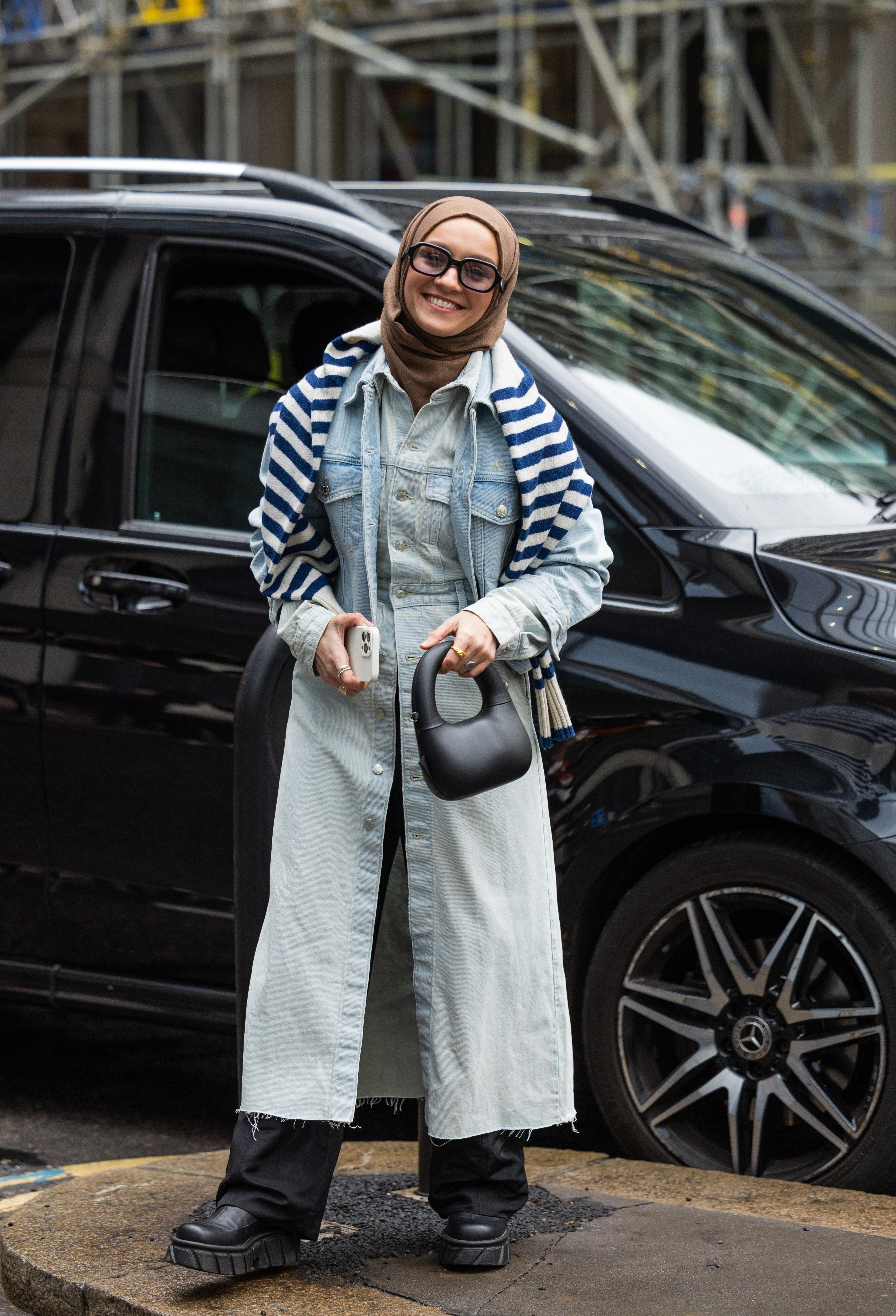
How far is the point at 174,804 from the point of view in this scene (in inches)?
155

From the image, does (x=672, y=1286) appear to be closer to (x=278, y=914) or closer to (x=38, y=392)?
(x=278, y=914)

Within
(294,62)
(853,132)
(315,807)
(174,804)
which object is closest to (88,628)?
(174,804)

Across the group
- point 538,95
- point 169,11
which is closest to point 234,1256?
point 538,95

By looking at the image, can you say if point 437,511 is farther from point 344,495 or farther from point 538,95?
point 538,95

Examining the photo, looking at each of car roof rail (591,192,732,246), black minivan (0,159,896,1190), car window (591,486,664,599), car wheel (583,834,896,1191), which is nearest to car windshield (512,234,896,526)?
black minivan (0,159,896,1190)

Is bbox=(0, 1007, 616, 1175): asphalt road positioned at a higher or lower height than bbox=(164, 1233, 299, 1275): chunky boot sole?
lower

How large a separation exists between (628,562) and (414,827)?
925 mm

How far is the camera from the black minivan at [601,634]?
340cm

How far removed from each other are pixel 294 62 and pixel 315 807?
14938 millimetres

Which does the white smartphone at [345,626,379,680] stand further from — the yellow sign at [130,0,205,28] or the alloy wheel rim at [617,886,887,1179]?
the yellow sign at [130,0,205,28]

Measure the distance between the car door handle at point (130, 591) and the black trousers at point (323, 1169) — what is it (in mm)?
1202

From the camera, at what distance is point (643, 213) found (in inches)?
203

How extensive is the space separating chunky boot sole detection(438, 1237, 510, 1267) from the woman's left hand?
93 cm

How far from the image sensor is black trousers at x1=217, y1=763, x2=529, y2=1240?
2908mm
